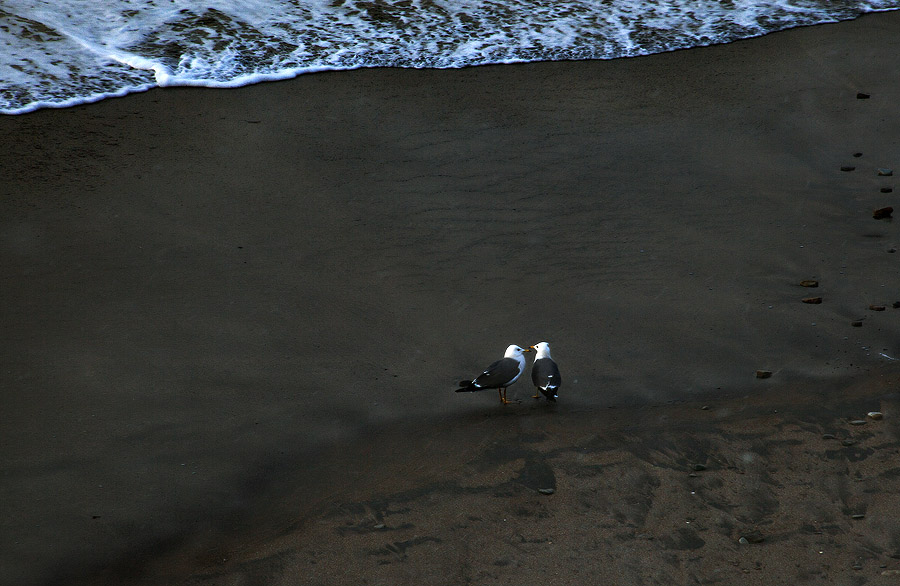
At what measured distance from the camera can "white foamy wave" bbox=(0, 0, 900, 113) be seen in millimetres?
9398

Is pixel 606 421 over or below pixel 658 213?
below

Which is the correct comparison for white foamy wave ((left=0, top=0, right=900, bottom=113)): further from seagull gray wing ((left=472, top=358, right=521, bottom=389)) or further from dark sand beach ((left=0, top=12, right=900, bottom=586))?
seagull gray wing ((left=472, top=358, right=521, bottom=389))

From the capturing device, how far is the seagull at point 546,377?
5.29 metres

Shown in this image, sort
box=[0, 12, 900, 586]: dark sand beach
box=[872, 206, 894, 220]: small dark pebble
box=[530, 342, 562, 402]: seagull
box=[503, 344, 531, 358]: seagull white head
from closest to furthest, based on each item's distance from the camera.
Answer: box=[0, 12, 900, 586]: dark sand beach < box=[530, 342, 562, 402]: seagull < box=[503, 344, 531, 358]: seagull white head < box=[872, 206, 894, 220]: small dark pebble

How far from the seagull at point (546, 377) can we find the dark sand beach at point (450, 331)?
21 cm

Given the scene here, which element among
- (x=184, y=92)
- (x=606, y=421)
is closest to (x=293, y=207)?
(x=184, y=92)

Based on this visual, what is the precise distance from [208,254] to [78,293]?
3.32 feet

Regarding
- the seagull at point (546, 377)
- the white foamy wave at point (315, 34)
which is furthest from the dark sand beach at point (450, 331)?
the white foamy wave at point (315, 34)

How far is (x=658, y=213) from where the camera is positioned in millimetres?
7281

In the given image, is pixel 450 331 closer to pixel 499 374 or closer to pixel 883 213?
pixel 499 374

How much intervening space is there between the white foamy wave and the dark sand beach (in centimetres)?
65

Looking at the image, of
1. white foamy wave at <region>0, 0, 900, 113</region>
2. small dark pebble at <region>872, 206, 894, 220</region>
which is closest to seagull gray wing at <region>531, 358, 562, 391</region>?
small dark pebble at <region>872, 206, 894, 220</region>

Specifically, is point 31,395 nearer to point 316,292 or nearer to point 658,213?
point 316,292

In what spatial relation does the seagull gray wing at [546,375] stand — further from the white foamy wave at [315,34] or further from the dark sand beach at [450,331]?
the white foamy wave at [315,34]
